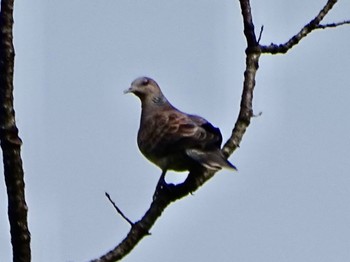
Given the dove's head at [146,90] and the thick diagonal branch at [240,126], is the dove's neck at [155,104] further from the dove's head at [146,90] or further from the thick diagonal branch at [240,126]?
the thick diagonal branch at [240,126]

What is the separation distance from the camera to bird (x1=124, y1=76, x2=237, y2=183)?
709 cm

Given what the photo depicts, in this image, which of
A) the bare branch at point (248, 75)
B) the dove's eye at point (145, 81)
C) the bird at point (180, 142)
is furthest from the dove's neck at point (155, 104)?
the bare branch at point (248, 75)

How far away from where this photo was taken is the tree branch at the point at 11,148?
A: 13.2ft

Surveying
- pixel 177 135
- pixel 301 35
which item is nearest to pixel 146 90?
pixel 177 135

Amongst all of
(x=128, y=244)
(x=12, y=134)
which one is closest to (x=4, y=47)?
(x=12, y=134)

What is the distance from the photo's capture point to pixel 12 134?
4090 mm

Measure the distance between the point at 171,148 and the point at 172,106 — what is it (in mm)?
1680

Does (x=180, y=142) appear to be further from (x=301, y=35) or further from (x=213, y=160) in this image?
(x=301, y=35)

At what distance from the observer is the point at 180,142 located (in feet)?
25.3

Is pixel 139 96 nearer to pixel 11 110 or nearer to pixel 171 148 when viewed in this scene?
pixel 171 148

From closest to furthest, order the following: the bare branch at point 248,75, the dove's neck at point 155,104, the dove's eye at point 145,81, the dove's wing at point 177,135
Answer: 1. the bare branch at point 248,75
2. the dove's wing at point 177,135
3. the dove's neck at point 155,104
4. the dove's eye at point 145,81

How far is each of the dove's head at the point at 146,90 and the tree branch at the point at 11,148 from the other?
5240mm

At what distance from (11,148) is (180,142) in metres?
3.68

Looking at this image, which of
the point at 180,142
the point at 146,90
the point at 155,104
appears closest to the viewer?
the point at 180,142
